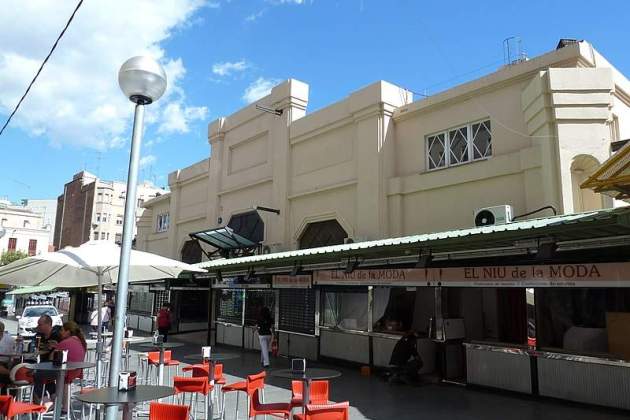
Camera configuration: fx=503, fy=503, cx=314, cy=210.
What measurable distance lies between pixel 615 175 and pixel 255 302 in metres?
13.8

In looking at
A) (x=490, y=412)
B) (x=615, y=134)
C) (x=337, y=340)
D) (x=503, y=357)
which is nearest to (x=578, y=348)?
(x=503, y=357)

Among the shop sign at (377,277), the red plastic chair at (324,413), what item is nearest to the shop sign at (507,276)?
the shop sign at (377,277)

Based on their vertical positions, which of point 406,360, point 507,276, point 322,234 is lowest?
point 406,360

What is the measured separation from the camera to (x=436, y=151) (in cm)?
1434

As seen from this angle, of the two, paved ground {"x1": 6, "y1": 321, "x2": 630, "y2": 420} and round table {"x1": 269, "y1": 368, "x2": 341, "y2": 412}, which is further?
paved ground {"x1": 6, "y1": 321, "x2": 630, "y2": 420}

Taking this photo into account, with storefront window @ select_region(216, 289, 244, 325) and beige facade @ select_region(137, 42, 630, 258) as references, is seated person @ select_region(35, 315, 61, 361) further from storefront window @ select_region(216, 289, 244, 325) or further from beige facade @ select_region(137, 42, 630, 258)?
storefront window @ select_region(216, 289, 244, 325)

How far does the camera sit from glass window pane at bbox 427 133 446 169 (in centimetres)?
1411

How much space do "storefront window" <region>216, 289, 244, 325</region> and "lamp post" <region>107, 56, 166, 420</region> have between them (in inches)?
536

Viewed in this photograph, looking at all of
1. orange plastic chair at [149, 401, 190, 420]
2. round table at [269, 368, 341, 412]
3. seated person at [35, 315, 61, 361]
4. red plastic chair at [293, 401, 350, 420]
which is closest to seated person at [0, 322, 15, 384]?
seated person at [35, 315, 61, 361]

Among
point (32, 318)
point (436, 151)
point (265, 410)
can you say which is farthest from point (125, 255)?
point (32, 318)

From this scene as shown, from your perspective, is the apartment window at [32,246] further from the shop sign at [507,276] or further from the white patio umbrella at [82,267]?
the shop sign at [507,276]

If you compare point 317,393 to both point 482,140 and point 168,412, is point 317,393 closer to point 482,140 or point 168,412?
point 168,412

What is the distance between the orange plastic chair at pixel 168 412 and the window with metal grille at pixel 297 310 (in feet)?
31.9

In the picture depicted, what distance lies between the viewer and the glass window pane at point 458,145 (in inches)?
537
